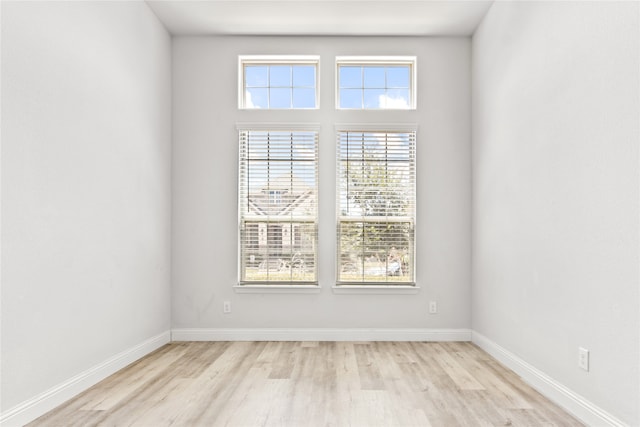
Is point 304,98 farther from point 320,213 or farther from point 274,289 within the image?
point 274,289

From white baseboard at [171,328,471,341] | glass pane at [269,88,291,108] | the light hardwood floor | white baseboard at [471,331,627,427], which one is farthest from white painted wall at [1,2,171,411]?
white baseboard at [471,331,627,427]

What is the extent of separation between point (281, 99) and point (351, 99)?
736 mm

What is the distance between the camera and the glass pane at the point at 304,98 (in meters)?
4.43

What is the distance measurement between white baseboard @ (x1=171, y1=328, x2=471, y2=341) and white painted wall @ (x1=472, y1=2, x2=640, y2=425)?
0.54 meters

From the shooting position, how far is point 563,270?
2654 mm

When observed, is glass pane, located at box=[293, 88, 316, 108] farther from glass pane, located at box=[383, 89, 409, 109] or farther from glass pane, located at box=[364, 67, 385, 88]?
glass pane, located at box=[383, 89, 409, 109]

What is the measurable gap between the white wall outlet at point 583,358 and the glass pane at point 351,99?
2974mm

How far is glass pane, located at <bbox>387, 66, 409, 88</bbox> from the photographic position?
446 cm

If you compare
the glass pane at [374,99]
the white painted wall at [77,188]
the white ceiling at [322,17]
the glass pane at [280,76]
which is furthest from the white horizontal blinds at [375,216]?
the white painted wall at [77,188]

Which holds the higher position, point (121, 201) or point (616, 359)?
point (121, 201)

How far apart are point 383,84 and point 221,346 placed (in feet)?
10.3

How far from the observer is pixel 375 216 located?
437cm

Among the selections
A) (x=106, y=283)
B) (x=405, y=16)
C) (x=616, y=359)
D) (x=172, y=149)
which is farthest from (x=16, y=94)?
(x=616, y=359)

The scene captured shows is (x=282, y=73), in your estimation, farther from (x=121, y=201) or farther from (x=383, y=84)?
(x=121, y=201)
